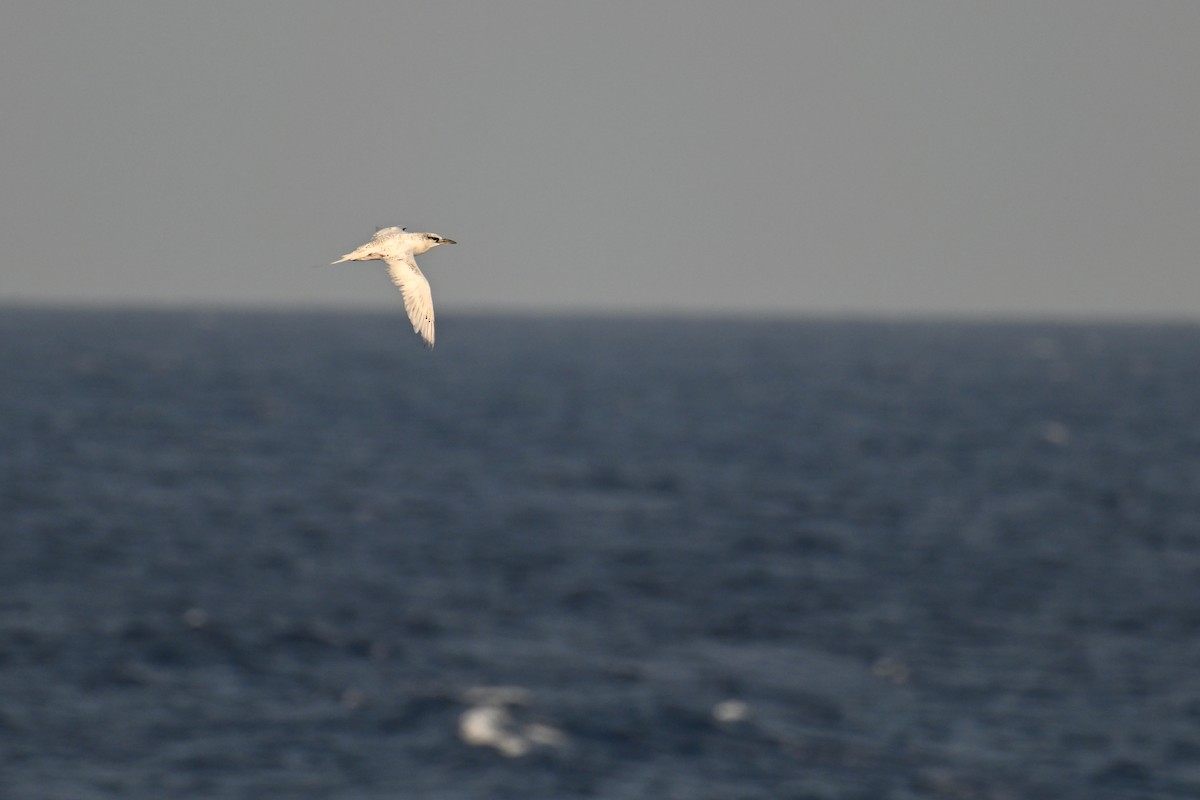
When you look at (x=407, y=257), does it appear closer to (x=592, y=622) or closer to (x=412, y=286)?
(x=412, y=286)

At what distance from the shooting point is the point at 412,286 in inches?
512

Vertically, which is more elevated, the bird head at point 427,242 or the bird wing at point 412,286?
the bird head at point 427,242

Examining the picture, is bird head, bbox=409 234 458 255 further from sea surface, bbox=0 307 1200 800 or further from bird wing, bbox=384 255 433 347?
sea surface, bbox=0 307 1200 800

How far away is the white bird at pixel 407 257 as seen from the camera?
12.7m

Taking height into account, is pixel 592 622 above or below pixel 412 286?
below

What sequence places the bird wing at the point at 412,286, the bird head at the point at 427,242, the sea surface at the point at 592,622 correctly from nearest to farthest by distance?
the bird wing at the point at 412,286 < the bird head at the point at 427,242 < the sea surface at the point at 592,622

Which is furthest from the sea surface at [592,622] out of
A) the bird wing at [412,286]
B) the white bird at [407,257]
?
the bird wing at [412,286]

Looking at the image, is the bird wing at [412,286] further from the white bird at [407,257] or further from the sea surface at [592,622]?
the sea surface at [592,622]

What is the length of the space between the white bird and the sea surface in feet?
120

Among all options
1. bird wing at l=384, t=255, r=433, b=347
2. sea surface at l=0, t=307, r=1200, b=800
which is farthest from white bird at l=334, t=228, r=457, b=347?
sea surface at l=0, t=307, r=1200, b=800

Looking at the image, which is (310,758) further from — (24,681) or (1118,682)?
(1118,682)

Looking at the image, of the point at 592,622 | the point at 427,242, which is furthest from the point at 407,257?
the point at 592,622

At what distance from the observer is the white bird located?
1266cm

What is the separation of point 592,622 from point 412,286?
183 ft
